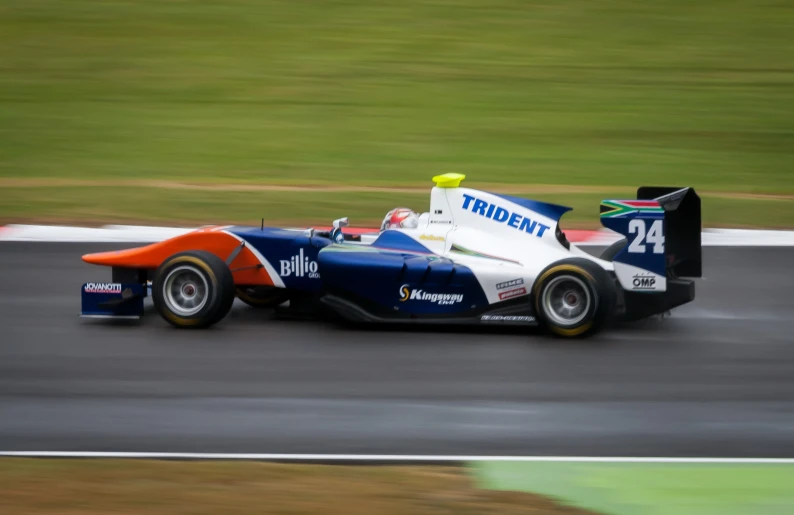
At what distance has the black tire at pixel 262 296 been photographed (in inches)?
388

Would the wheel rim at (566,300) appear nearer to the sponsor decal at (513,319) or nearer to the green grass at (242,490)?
the sponsor decal at (513,319)

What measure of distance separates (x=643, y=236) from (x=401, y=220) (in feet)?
6.61

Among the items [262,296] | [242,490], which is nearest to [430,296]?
[262,296]

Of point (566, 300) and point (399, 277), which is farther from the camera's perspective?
point (399, 277)

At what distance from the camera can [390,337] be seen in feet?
29.3

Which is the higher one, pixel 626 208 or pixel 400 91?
pixel 400 91

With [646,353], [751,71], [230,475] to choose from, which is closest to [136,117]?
[751,71]

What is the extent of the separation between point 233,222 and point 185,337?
21.5ft

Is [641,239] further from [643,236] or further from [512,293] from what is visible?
[512,293]

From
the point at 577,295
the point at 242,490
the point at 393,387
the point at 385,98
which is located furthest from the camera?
the point at 385,98

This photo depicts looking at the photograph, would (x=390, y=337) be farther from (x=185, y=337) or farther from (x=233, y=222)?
(x=233, y=222)

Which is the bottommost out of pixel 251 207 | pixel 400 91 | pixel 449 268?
pixel 449 268

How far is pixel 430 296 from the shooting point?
8875 mm

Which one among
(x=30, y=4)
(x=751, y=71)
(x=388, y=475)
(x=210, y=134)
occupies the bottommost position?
(x=388, y=475)
